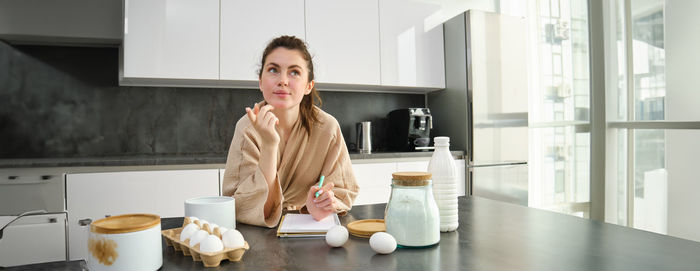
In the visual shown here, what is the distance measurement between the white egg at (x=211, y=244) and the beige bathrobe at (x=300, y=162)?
19.0 inches

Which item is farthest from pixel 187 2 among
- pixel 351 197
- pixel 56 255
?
pixel 351 197

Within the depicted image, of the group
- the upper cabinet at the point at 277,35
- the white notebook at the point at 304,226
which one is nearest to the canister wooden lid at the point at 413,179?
the white notebook at the point at 304,226

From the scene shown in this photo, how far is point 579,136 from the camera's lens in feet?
11.4

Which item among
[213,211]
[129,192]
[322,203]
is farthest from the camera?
[129,192]

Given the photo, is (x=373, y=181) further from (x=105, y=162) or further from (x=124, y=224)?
(x=124, y=224)

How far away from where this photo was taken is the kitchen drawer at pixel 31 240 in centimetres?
190

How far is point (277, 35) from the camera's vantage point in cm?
282

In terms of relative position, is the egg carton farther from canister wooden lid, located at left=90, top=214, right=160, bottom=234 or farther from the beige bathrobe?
the beige bathrobe

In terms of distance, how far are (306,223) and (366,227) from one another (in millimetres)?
154

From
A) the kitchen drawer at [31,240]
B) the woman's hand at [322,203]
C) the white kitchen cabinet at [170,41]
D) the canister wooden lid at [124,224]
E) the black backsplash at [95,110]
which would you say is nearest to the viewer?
the canister wooden lid at [124,224]

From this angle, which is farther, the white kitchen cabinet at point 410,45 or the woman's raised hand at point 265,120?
the white kitchen cabinet at point 410,45

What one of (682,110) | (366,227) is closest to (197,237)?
(366,227)

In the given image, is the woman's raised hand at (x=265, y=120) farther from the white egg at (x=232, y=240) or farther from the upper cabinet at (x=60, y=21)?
the upper cabinet at (x=60, y=21)

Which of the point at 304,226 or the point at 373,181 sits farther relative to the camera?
the point at 373,181
